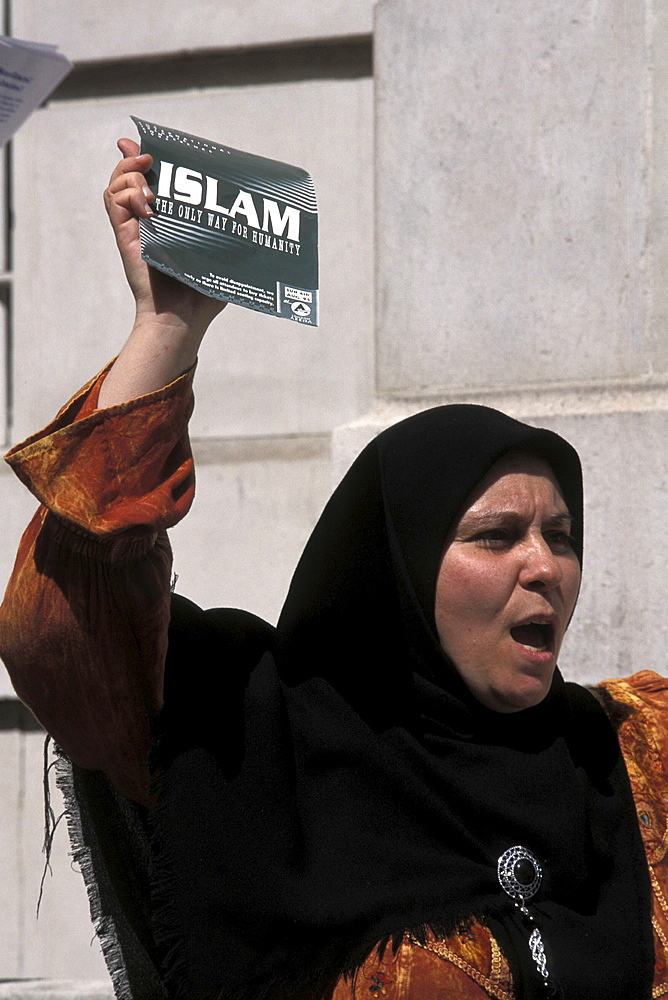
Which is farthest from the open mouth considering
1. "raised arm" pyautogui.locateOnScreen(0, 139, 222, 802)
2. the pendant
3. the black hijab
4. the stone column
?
the stone column

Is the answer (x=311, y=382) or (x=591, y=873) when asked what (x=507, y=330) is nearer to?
(x=311, y=382)

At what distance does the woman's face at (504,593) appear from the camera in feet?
7.13

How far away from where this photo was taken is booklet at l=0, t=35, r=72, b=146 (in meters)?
3.12

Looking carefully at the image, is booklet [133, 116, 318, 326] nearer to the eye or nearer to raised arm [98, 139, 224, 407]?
raised arm [98, 139, 224, 407]

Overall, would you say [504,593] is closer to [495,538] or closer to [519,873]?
[495,538]

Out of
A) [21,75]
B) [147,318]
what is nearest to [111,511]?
[147,318]

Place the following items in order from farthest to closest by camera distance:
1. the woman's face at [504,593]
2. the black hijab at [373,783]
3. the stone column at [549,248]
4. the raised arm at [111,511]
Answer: the stone column at [549,248] → the woman's face at [504,593] → the black hijab at [373,783] → the raised arm at [111,511]

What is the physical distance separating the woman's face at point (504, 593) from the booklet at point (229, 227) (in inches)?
19.5

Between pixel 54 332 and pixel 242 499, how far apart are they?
0.90 meters

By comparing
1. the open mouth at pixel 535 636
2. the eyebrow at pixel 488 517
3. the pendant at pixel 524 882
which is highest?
the eyebrow at pixel 488 517

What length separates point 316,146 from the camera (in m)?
4.04

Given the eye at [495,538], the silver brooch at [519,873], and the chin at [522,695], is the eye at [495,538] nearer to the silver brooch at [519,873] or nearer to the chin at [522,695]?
the chin at [522,695]

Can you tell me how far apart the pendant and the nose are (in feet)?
1.49

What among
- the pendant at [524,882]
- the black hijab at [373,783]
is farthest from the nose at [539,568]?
the pendant at [524,882]
